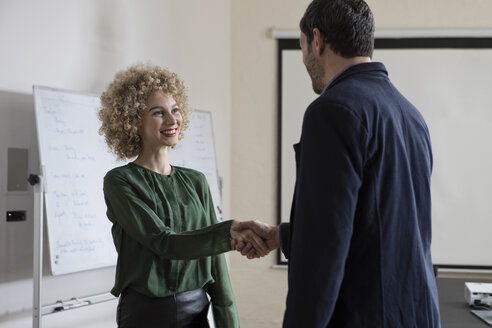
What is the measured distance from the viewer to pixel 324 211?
1.21 m

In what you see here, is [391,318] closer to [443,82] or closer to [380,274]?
[380,274]

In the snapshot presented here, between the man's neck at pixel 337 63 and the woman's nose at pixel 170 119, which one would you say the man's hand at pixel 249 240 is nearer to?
the woman's nose at pixel 170 119

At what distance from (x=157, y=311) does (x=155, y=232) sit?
0.83 ft

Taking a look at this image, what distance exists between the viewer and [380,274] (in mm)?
1235

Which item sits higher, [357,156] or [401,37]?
[401,37]

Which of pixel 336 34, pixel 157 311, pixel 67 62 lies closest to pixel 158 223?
pixel 157 311

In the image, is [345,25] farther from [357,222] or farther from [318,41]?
[357,222]

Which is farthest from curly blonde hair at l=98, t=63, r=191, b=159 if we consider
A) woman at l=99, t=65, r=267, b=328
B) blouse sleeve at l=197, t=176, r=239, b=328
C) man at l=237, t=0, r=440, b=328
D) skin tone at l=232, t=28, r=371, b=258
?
man at l=237, t=0, r=440, b=328

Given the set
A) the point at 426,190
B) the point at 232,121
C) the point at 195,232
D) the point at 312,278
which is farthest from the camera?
the point at 232,121

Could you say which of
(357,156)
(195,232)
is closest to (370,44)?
(357,156)

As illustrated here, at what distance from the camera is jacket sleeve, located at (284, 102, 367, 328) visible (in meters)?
1.20

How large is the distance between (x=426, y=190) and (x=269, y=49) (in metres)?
3.45

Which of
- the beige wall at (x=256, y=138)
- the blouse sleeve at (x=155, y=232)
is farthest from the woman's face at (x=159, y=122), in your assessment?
the beige wall at (x=256, y=138)

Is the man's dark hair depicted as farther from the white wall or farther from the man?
the white wall
